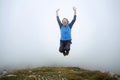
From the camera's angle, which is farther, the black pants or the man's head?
the black pants

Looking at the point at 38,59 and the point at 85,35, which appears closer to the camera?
the point at 85,35

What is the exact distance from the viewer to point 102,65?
2998cm

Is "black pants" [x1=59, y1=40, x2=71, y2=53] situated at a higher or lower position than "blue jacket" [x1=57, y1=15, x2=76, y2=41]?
lower

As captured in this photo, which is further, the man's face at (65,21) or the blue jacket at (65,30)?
the blue jacket at (65,30)

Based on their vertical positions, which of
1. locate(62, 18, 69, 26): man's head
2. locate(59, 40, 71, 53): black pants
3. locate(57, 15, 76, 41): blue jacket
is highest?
locate(62, 18, 69, 26): man's head

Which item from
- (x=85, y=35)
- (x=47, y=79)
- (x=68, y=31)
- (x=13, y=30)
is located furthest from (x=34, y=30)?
(x=68, y=31)

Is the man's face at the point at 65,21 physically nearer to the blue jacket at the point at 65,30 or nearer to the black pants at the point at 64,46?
the blue jacket at the point at 65,30

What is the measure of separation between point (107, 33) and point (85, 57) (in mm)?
5349

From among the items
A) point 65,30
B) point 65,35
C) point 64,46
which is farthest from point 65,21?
point 64,46

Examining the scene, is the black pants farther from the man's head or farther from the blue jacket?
the man's head

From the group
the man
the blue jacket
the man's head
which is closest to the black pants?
the man

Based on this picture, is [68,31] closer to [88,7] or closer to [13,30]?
[88,7]

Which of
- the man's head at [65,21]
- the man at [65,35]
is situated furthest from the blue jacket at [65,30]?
the man's head at [65,21]

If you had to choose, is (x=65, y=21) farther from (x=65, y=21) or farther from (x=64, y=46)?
(x=64, y=46)
